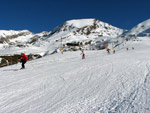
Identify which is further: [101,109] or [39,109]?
[39,109]

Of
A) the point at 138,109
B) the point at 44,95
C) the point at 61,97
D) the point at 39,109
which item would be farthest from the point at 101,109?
the point at 44,95

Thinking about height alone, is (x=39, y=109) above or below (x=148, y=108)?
below

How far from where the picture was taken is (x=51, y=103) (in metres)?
3.65

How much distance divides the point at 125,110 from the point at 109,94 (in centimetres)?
106

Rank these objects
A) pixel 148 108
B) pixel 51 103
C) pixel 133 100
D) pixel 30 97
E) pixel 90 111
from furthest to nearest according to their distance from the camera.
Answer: pixel 30 97, pixel 51 103, pixel 133 100, pixel 90 111, pixel 148 108

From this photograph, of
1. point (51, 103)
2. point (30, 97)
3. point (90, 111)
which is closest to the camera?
point (90, 111)

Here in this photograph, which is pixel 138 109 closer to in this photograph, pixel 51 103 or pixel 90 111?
pixel 90 111

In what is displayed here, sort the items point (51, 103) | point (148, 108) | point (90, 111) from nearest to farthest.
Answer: point (148, 108) → point (90, 111) → point (51, 103)

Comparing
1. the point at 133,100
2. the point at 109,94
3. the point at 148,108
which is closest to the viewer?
the point at 148,108

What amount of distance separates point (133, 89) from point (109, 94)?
941 mm

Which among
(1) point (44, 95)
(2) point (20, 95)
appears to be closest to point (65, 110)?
(1) point (44, 95)

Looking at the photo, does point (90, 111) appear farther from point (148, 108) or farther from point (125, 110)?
point (148, 108)

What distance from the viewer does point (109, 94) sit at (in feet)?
12.9

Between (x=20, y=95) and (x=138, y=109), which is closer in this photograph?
(x=138, y=109)
